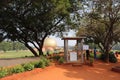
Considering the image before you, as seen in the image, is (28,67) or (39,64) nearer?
(28,67)

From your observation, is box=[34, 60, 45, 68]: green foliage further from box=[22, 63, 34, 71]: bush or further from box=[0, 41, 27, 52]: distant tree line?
box=[0, 41, 27, 52]: distant tree line

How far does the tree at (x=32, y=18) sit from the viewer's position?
82.9 feet

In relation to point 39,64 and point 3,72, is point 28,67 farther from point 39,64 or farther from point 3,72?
point 3,72

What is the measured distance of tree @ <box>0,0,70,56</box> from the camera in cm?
2526

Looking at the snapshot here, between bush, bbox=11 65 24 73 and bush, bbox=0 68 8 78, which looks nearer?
bush, bbox=0 68 8 78

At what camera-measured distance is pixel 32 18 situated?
2670 centimetres

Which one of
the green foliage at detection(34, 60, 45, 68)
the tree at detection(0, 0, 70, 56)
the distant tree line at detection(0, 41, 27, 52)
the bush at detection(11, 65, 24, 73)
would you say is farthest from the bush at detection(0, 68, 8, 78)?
the distant tree line at detection(0, 41, 27, 52)

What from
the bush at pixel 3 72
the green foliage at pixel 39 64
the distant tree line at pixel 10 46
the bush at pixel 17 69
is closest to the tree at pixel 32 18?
the green foliage at pixel 39 64

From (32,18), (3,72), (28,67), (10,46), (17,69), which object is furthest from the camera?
(10,46)

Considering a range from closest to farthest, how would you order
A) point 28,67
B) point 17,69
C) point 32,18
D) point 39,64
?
point 17,69, point 28,67, point 39,64, point 32,18

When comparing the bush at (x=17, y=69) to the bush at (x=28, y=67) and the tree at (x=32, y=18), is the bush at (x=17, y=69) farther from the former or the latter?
the tree at (x=32, y=18)

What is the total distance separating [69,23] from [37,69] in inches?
487

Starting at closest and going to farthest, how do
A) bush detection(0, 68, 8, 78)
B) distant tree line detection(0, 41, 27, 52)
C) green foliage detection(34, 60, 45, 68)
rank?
bush detection(0, 68, 8, 78) < green foliage detection(34, 60, 45, 68) < distant tree line detection(0, 41, 27, 52)

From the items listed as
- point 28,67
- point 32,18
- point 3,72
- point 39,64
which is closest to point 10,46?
point 32,18
